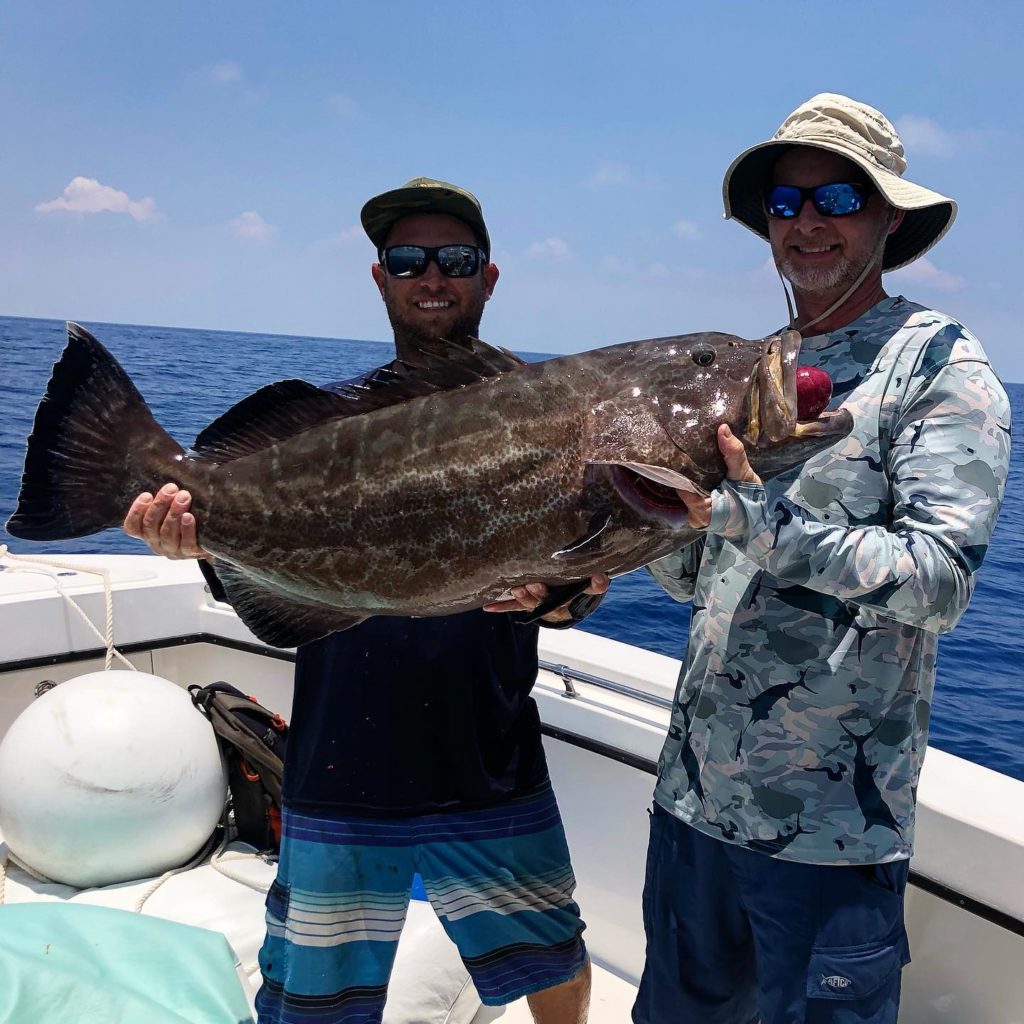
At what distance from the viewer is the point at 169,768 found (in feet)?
12.9

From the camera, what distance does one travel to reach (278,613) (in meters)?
2.61

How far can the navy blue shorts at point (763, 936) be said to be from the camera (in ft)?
7.48

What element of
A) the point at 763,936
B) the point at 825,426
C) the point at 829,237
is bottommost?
the point at 763,936

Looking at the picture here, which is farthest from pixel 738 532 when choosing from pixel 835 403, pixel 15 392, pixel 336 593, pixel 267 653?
pixel 15 392

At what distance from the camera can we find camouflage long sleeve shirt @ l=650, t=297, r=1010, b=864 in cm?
199

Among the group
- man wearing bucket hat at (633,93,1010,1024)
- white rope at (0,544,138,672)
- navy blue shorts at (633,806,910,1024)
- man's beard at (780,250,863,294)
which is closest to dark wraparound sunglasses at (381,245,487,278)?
man wearing bucket hat at (633,93,1010,1024)

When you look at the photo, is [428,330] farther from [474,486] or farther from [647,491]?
[647,491]

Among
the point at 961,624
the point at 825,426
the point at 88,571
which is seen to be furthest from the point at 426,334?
the point at 961,624

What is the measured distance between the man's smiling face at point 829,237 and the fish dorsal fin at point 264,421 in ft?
4.63

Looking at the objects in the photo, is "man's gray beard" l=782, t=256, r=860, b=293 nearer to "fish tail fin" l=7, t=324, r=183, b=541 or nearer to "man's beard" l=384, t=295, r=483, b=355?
"man's beard" l=384, t=295, r=483, b=355

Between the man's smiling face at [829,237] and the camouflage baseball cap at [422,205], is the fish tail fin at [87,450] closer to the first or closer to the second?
the camouflage baseball cap at [422,205]

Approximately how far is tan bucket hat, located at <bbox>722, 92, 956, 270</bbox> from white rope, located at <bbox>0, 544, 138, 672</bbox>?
382 cm

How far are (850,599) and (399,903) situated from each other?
178 centimetres

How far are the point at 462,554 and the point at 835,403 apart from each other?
3.63ft
